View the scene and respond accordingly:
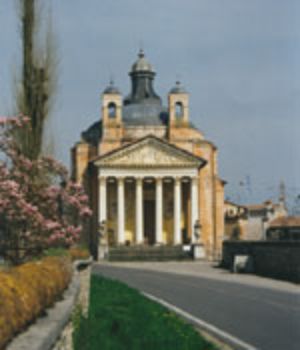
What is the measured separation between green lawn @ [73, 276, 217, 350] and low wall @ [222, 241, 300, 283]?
37.7ft

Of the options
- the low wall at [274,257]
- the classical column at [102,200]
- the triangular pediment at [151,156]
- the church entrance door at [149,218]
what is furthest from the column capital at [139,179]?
the low wall at [274,257]

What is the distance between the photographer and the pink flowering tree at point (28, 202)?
17219 millimetres

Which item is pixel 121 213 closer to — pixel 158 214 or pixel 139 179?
pixel 158 214

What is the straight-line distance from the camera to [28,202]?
18672 millimetres

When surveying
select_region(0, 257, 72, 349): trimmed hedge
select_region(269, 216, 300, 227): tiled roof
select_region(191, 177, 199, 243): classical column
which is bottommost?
select_region(0, 257, 72, 349): trimmed hedge

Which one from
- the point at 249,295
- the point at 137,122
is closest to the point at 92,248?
the point at 137,122

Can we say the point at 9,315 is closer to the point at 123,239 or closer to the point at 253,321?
the point at 253,321

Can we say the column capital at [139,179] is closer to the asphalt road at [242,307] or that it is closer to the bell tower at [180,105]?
the bell tower at [180,105]

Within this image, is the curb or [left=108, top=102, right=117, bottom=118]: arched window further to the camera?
[left=108, top=102, right=117, bottom=118]: arched window

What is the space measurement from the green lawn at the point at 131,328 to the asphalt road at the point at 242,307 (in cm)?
96

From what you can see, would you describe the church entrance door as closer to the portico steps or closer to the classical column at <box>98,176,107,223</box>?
the classical column at <box>98,176,107,223</box>

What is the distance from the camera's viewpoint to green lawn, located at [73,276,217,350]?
1208 centimetres

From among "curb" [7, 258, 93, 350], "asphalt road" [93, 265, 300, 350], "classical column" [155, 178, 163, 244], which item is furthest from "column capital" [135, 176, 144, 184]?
"curb" [7, 258, 93, 350]

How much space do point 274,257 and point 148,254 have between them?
27.2 m
